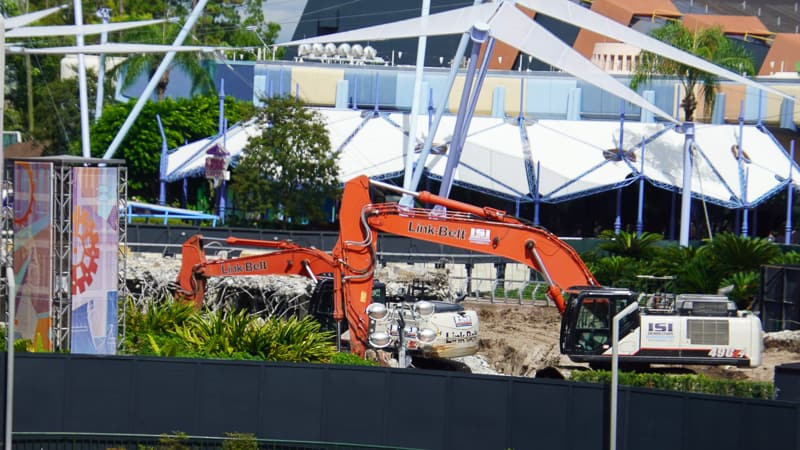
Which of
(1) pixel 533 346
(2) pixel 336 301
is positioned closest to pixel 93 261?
(2) pixel 336 301

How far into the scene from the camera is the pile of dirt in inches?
1251

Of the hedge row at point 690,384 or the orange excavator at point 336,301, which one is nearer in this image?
the hedge row at point 690,384

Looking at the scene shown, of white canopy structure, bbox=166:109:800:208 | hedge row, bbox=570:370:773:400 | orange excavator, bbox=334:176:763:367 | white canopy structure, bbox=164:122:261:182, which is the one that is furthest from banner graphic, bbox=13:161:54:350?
white canopy structure, bbox=164:122:261:182

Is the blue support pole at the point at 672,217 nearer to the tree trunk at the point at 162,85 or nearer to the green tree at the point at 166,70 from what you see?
the green tree at the point at 166,70

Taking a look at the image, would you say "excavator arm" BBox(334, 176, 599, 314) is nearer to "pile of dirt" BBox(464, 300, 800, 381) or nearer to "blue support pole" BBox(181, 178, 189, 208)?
"pile of dirt" BBox(464, 300, 800, 381)

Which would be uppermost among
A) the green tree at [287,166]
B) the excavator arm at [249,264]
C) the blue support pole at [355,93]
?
the blue support pole at [355,93]

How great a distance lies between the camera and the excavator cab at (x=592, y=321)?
93.2 ft

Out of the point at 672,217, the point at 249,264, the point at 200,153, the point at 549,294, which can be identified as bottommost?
the point at 549,294

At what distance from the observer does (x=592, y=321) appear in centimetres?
2875

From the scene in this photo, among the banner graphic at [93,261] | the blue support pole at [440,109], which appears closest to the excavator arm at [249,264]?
the banner graphic at [93,261]

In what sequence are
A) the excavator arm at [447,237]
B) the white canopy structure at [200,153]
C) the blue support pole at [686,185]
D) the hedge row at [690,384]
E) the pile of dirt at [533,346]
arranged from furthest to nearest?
the white canopy structure at [200,153] → the blue support pole at [686,185] → the pile of dirt at [533,346] → the excavator arm at [447,237] → the hedge row at [690,384]

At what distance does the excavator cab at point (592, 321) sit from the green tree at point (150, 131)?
127 feet

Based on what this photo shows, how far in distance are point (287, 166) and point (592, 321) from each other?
2666 centimetres

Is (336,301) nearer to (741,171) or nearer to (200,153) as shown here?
(200,153)
